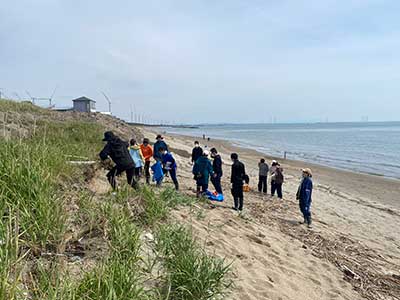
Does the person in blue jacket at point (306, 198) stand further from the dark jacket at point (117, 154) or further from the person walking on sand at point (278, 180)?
the dark jacket at point (117, 154)

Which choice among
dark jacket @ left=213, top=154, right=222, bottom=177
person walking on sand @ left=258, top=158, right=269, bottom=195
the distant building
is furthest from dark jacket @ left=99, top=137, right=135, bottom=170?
the distant building

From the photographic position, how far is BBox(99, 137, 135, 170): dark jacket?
21.9ft

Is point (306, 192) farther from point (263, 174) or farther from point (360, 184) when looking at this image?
point (360, 184)

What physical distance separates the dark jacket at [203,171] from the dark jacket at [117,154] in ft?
7.66

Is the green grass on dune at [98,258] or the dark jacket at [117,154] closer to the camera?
the green grass on dune at [98,258]

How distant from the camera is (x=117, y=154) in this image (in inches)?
266

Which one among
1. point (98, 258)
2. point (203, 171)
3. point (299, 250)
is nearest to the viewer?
point (98, 258)

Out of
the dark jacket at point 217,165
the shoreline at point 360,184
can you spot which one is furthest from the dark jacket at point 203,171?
the shoreline at point 360,184

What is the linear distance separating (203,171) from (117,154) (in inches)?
105

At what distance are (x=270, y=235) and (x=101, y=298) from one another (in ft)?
14.0

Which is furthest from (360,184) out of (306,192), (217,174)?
(217,174)

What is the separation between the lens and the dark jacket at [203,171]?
8617mm

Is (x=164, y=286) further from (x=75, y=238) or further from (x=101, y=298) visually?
(x=75, y=238)

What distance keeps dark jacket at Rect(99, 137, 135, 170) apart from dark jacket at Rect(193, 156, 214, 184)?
7.66 feet
